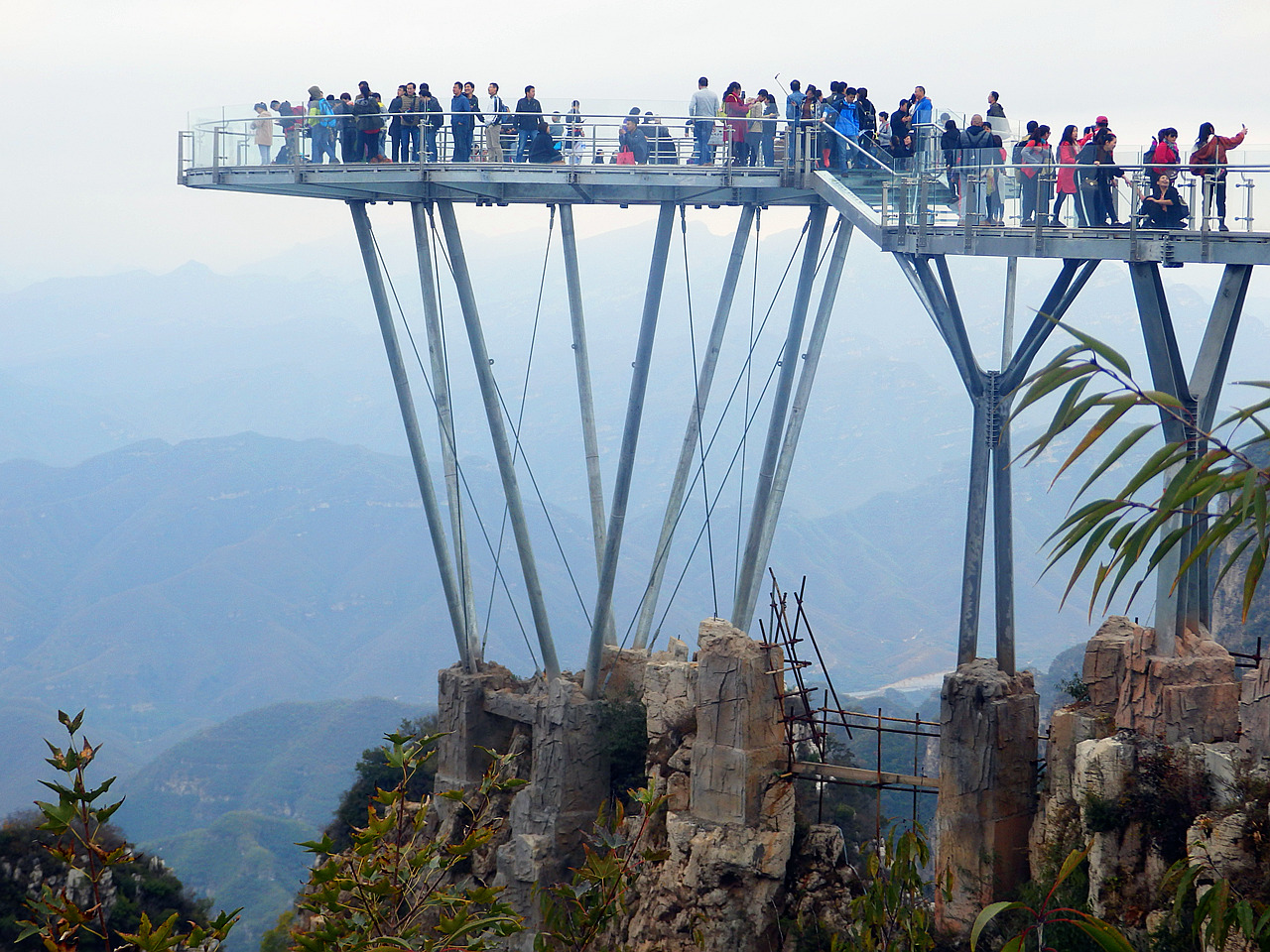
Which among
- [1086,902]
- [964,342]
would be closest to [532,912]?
[1086,902]

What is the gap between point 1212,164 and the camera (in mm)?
16438

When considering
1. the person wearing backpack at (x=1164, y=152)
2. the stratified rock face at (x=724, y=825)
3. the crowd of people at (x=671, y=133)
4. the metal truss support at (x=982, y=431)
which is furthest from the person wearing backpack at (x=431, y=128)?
the person wearing backpack at (x=1164, y=152)

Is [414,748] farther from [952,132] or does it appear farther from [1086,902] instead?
[952,132]

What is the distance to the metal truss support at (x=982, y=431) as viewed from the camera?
20.2 metres

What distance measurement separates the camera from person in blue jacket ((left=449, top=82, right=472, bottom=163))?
2361 cm

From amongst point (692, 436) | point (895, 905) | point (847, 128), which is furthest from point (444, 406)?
point (895, 905)

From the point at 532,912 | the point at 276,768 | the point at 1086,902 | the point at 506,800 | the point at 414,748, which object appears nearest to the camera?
the point at 414,748

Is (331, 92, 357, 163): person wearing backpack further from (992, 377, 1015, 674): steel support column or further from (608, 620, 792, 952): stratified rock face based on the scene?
(992, 377, 1015, 674): steel support column

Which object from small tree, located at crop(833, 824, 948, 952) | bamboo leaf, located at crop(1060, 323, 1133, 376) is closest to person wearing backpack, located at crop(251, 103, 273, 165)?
small tree, located at crop(833, 824, 948, 952)

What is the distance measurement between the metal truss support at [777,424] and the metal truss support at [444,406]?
4.72 m

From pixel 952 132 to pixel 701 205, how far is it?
5285mm

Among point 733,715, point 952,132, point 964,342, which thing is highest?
point 952,132

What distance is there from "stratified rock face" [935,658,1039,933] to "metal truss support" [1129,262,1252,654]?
211cm

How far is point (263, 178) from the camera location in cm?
2444
